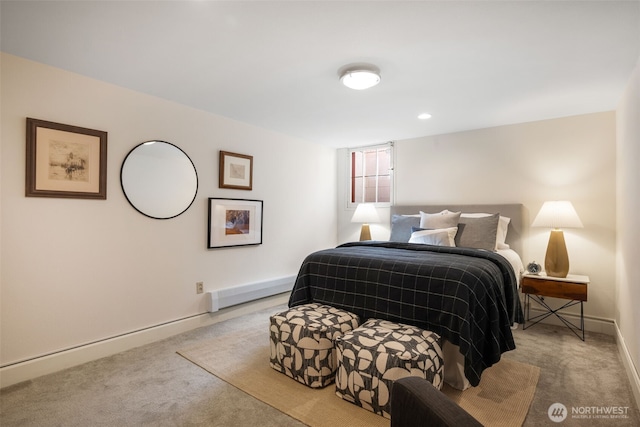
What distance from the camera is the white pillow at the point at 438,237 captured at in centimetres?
336

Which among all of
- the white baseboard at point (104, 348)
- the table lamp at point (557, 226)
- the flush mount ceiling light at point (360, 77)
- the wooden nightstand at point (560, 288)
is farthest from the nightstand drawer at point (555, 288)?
the white baseboard at point (104, 348)

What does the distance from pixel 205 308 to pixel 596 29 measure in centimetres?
379

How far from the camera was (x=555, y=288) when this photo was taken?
118 inches

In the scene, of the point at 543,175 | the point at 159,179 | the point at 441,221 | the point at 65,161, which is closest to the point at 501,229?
the point at 441,221

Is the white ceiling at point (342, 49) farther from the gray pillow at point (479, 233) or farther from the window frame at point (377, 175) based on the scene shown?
the window frame at point (377, 175)

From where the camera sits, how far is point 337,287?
2578 mm

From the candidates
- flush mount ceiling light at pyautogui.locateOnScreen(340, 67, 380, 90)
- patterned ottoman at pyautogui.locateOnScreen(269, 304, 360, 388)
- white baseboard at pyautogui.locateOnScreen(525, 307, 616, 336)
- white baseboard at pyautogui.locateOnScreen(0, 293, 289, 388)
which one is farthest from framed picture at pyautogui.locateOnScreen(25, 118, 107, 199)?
white baseboard at pyautogui.locateOnScreen(525, 307, 616, 336)

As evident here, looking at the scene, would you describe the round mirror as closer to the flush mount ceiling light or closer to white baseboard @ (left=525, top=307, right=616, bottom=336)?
the flush mount ceiling light

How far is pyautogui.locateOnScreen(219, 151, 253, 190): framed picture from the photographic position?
11.6 feet

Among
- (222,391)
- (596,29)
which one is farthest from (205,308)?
(596,29)

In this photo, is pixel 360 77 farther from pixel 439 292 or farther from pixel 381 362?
pixel 381 362

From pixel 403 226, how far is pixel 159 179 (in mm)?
2761

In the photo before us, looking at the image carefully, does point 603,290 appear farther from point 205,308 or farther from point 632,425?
point 205,308

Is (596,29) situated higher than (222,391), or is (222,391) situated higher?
(596,29)
